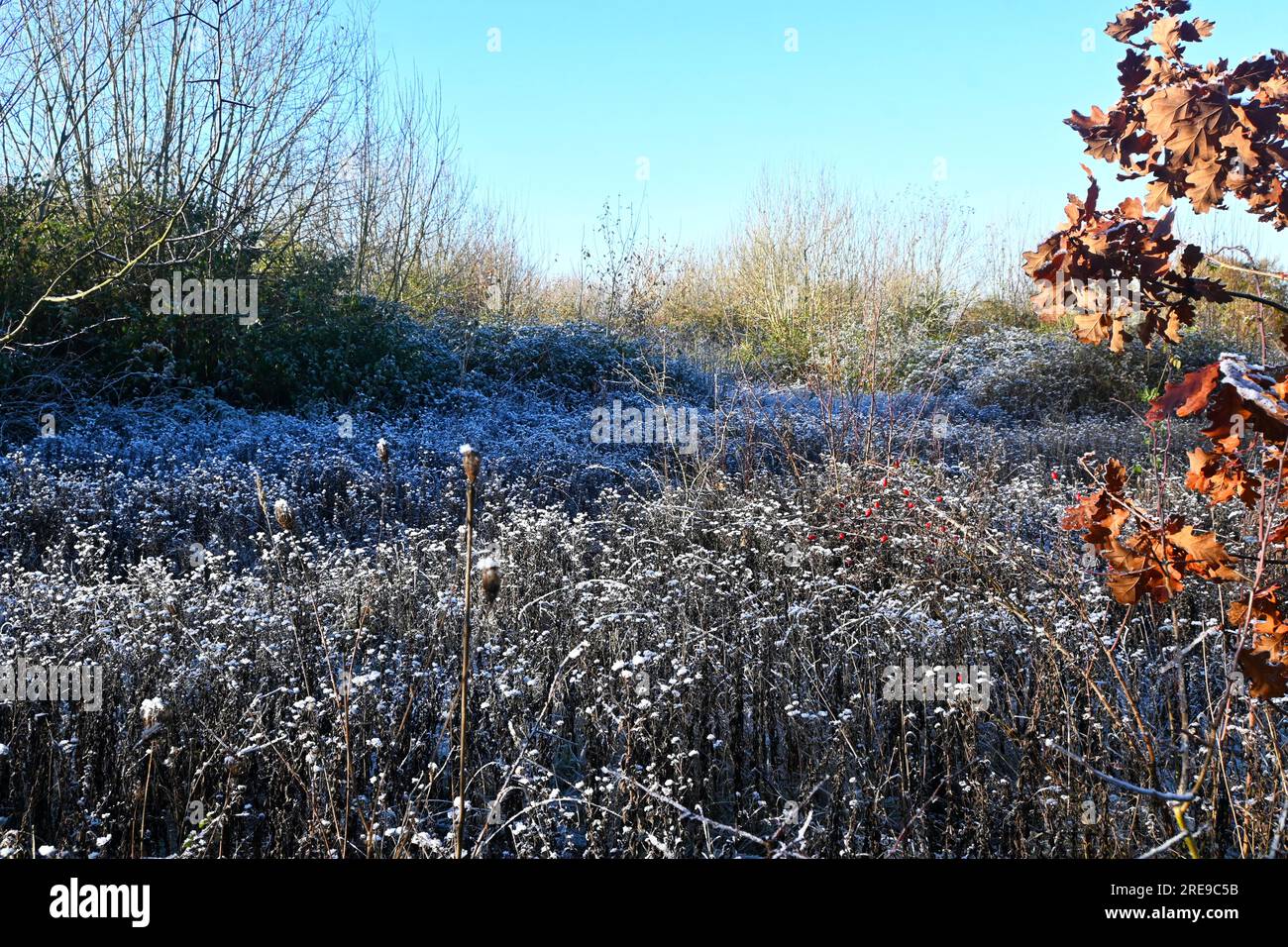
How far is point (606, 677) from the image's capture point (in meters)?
3.26

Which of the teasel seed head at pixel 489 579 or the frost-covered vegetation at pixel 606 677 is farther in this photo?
the frost-covered vegetation at pixel 606 677

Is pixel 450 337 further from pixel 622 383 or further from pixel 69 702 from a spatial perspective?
pixel 69 702

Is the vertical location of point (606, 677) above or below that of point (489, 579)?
below

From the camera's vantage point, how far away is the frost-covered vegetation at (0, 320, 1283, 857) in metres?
2.41

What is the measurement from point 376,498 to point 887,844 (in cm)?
436

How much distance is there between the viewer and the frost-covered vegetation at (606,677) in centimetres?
241

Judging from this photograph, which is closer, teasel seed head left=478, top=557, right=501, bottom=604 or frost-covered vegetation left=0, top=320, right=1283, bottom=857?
teasel seed head left=478, top=557, right=501, bottom=604

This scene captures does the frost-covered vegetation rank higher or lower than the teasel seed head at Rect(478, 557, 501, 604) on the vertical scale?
lower

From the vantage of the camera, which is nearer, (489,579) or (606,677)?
(489,579)

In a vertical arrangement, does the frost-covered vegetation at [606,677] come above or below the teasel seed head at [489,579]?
below
